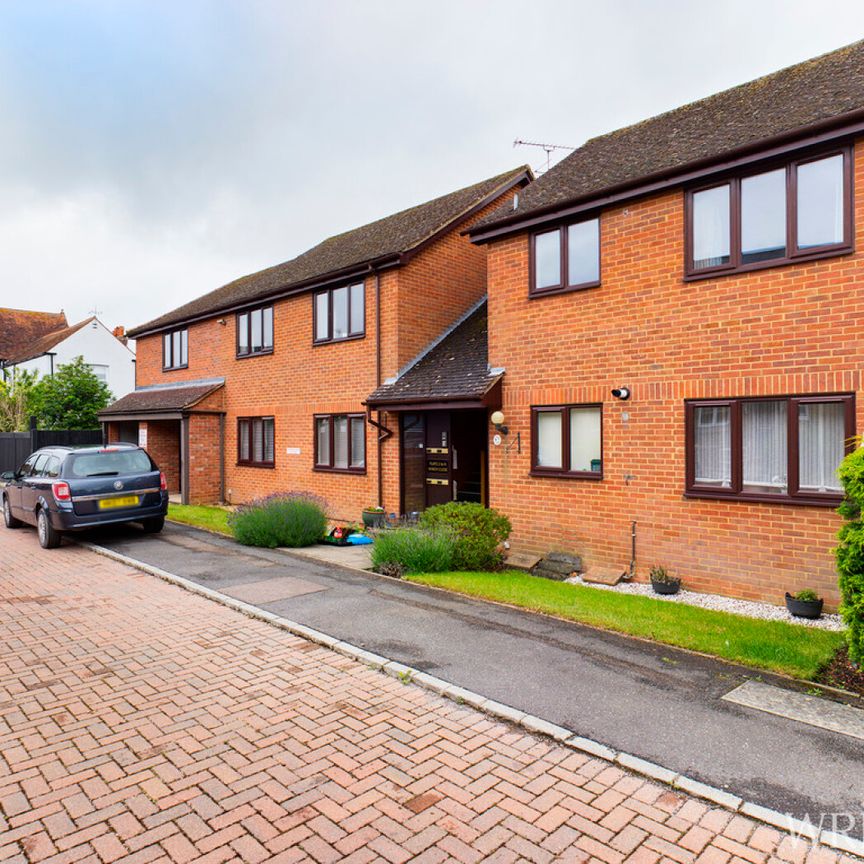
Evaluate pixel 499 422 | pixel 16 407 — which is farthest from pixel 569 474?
pixel 16 407

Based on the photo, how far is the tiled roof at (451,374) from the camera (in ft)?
34.5

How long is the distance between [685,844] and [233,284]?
21690 mm

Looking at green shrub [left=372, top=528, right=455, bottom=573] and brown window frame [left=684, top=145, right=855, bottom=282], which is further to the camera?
green shrub [left=372, top=528, right=455, bottom=573]

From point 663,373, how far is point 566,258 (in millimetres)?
2479

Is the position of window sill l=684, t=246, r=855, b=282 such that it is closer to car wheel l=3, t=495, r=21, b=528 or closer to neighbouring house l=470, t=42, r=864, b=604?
neighbouring house l=470, t=42, r=864, b=604

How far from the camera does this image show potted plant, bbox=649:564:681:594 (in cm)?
791

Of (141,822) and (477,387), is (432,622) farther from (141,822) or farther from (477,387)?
(477,387)

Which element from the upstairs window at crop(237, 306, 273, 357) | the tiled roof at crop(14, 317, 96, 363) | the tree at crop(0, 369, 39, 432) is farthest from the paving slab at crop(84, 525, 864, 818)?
the tiled roof at crop(14, 317, 96, 363)

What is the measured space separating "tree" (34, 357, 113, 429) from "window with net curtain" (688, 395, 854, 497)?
78.7ft

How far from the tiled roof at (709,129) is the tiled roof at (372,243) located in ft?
10.6

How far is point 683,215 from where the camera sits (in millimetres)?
8188

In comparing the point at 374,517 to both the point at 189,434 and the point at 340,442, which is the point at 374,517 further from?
the point at 189,434

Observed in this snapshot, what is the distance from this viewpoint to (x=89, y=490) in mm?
10664

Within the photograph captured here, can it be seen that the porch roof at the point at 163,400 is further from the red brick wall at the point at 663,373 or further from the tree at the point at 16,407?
the red brick wall at the point at 663,373
